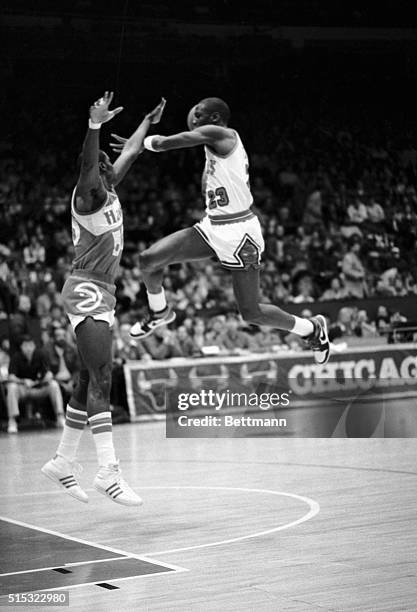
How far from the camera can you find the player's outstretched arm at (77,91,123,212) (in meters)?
6.69

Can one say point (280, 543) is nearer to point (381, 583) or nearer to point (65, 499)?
point (381, 583)

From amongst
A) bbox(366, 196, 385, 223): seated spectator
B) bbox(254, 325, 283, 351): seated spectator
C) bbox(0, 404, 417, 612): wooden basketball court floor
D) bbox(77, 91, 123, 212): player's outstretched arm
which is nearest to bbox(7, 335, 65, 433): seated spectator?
bbox(0, 404, 417, 612): wooden basketball court floor

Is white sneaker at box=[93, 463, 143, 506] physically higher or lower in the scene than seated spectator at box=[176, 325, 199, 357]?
lower

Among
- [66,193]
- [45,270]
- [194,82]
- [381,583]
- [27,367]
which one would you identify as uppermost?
[194,82]

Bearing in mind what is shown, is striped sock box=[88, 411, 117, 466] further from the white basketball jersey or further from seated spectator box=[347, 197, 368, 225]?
seated spectator box=[347, 197, 368, 225]

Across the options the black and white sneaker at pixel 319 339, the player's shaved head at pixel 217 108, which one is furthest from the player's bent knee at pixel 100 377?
the player's shaved head at pixel 217 108

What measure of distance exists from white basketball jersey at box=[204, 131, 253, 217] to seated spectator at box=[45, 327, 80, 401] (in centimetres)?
662

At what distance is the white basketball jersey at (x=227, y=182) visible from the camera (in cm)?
A: 743

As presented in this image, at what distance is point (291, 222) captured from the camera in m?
19.3

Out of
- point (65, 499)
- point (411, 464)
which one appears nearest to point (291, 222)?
point (411, 464)

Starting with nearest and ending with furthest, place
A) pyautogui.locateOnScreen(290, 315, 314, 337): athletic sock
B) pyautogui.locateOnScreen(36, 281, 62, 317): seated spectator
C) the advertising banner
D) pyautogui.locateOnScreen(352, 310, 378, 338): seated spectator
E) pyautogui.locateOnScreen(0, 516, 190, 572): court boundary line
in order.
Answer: pyautogui.locateOnScreen(0, 516, 190, 572): court boundary line
pyautogui.locateOnScreen(290, 315, 314, 337): athletic sock
the advertising banner
pyautogui.locateOnScreen(36, 281, 62, 317): seated spectator
pyautogui.locateOnScreen(352, 310, 378, 338): seated spectator

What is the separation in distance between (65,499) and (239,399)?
599cm

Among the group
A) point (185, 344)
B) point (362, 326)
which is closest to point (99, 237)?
point (185, 344)

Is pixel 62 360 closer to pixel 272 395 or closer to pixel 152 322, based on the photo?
pixel 272 395
